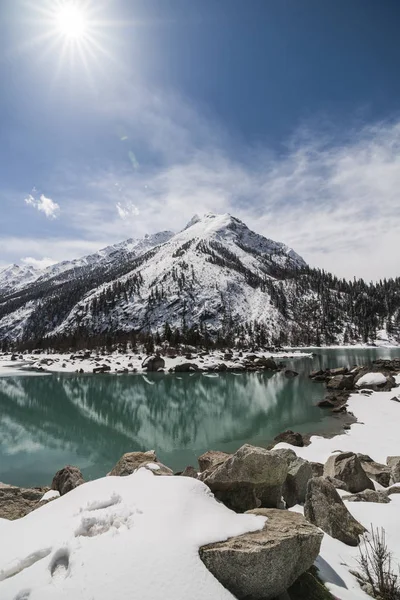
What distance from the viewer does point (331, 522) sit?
28.5 feet

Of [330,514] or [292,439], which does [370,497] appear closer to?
[330,514]

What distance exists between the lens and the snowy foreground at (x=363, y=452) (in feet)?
22.7

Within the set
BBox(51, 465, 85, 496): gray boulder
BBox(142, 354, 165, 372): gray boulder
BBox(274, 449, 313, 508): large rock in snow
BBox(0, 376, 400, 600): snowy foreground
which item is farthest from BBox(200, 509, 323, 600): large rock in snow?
BBox(142, 354, 165, 372): gray boulder

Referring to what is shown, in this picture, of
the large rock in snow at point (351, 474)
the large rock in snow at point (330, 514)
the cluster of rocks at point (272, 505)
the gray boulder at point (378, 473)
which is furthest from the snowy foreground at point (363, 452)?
the large rock in snow at point (351, 474)

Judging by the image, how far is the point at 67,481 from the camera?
1416cm

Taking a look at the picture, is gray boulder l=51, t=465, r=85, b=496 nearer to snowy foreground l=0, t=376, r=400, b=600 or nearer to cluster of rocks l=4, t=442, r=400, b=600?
cluster of rocks l=4, t=442, r=400, b=600

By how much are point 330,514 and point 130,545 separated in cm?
570

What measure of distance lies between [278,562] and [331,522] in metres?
3.66

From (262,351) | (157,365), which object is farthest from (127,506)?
(262,351)

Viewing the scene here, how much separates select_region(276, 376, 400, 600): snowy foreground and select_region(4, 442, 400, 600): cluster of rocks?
0.53 meters

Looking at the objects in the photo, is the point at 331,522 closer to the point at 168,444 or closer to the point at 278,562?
the point at 278,562

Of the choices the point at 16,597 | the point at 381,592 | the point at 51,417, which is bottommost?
the point at 51,417

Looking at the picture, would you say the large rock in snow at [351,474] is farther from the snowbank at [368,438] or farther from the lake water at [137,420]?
the lake water at [137,420]

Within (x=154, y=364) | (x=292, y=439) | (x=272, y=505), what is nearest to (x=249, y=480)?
(x=272, y=505)
